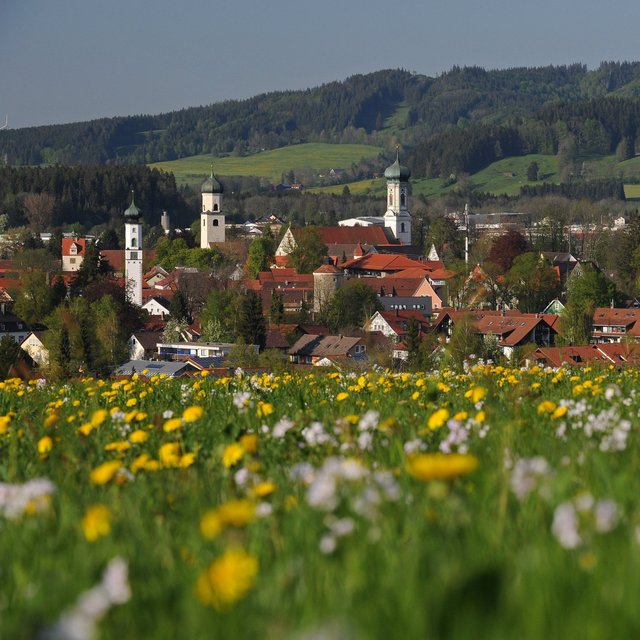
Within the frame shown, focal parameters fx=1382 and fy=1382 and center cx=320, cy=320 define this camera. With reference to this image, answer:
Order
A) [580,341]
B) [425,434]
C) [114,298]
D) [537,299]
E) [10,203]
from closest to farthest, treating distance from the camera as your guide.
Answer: [425,434] → [580,341] → [114,298] → [537,299] → [10,203]

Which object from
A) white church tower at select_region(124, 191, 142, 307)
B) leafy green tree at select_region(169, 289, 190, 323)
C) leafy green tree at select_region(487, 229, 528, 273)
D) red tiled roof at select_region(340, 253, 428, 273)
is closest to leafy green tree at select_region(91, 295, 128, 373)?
leafy green tree at select_region(169, 289, 190, 323)

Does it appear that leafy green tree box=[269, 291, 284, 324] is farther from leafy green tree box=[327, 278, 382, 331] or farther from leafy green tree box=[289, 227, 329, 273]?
leafy green tree box=[289, 227, 329, 273]

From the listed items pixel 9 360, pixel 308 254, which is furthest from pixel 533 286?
pixel 9 360

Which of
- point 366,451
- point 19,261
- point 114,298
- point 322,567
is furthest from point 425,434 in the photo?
point 19,261

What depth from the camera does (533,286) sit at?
90.1m

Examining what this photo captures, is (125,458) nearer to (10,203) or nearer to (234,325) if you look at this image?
(234,325)

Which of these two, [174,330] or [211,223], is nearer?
[174,330]

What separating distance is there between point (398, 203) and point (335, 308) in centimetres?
6711

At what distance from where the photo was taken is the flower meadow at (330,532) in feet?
8.84

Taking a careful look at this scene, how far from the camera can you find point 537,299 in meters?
90.3

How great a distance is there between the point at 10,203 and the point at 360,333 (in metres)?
115

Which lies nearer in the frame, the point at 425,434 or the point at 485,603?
the point at 485,603

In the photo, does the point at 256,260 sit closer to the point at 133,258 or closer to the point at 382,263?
the point at 382,263

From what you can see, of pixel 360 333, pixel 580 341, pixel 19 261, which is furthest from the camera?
pixel 19 261
